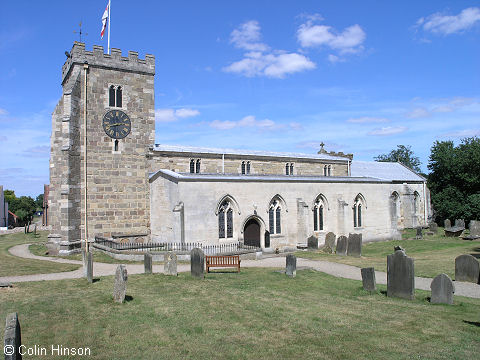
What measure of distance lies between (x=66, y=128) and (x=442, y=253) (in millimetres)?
27237

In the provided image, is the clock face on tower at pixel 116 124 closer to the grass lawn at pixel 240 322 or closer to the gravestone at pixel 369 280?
the grass lawn at pixel 240 322

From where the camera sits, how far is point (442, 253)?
24875 mm

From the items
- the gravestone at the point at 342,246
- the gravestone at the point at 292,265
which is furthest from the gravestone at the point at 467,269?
the gravestone at the point at 342,246

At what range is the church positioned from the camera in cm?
2467

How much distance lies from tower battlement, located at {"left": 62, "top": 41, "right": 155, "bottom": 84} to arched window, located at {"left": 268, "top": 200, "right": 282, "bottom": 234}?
563 inches

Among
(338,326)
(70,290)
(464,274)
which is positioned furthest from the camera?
(464,274)

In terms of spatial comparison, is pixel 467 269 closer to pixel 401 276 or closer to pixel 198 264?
pixel 401 276

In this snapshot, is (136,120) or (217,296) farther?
(136,120)

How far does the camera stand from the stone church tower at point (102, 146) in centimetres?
2497

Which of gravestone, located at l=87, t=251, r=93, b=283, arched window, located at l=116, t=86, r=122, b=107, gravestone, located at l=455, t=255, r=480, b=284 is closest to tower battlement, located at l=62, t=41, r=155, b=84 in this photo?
arched window, located at l=116, t=86, r=122, b=107

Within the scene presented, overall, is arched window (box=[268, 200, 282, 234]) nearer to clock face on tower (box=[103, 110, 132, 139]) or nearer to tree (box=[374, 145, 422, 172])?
clock face on tower (box=[103, 110, 132, 139])

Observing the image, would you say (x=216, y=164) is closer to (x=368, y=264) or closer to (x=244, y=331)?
(x=368, y=264)

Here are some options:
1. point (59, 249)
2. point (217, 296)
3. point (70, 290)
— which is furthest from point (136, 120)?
point (217, 296)

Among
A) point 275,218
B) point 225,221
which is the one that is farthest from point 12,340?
point 275,218
